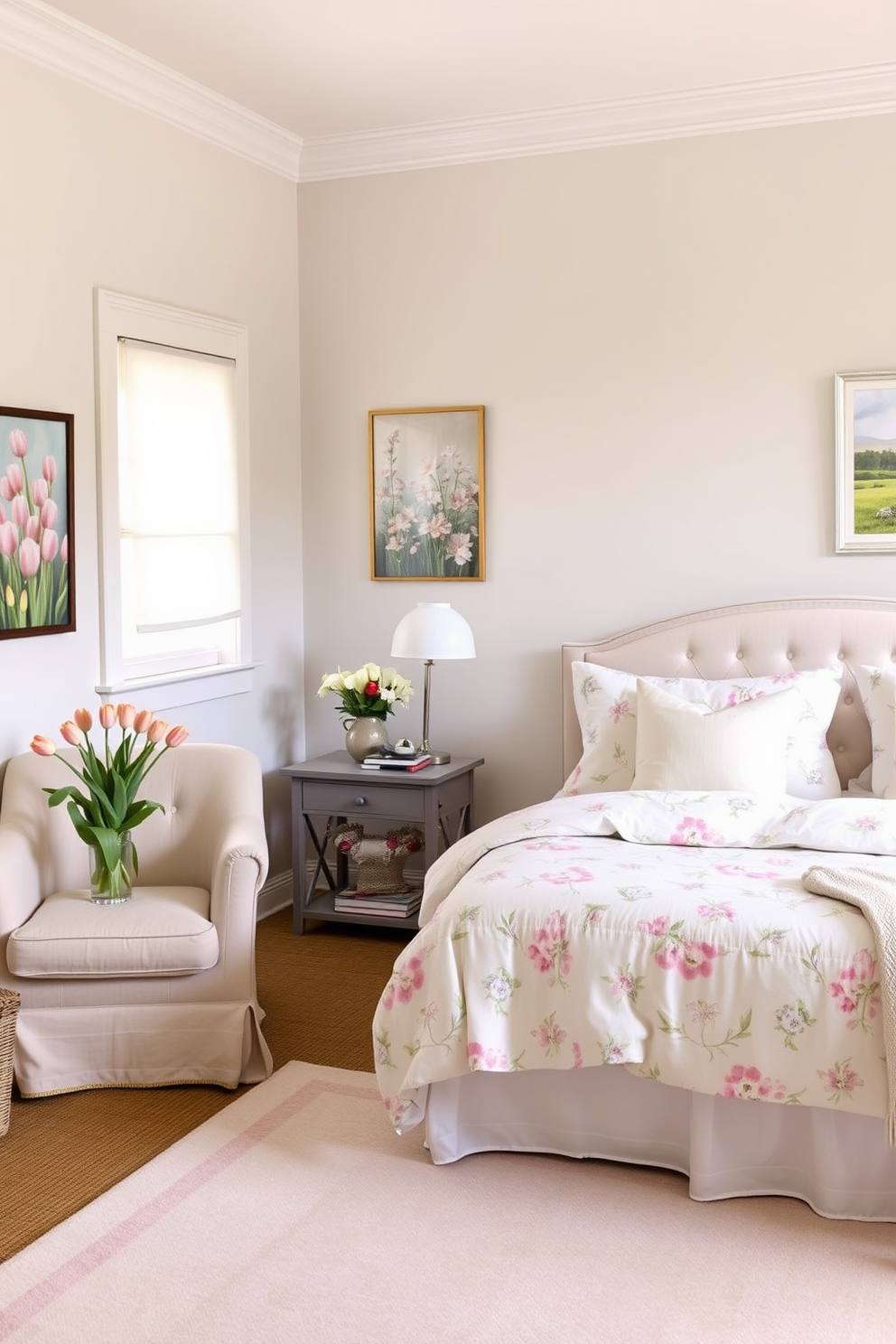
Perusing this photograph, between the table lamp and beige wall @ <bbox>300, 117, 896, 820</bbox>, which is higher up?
beige wall @ <bbox>300, 117, 896, 820</bbox>

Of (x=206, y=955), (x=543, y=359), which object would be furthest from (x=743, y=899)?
(x=543, y=359)

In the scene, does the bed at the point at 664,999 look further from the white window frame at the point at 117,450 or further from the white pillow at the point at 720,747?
the white window frame at the point at 117,450

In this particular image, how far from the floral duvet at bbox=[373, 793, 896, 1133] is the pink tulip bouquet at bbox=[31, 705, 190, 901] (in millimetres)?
905

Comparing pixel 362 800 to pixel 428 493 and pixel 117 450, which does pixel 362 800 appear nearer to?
pixel 428 493

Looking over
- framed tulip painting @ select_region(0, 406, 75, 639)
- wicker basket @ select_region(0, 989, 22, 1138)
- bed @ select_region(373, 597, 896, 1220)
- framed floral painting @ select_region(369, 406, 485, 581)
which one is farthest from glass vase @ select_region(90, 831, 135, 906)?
framed floral painting @ select_region(369, 406, 485, 581)

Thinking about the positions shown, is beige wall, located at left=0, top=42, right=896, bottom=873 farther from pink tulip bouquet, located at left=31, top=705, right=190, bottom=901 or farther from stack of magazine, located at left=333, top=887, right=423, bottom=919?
stack of magazine, located at left=333, top=887, right=423, bottom=919

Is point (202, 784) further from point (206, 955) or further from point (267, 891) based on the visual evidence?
point (267, 891)

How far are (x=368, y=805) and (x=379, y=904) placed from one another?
0.37 metres

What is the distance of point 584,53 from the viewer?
4.06 meters

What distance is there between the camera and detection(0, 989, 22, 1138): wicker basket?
10.0 feet

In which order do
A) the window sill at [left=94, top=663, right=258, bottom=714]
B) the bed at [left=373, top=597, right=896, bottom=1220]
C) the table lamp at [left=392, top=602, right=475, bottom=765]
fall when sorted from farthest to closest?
the table lamp at [left=392, top=602, right=475, bottom=765]
the window sill at [left=94, top=663, right=258, bottom=714]
the bed at [left=373, top=597, right=896, bottom=1220]

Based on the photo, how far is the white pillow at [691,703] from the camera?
3.93 metres

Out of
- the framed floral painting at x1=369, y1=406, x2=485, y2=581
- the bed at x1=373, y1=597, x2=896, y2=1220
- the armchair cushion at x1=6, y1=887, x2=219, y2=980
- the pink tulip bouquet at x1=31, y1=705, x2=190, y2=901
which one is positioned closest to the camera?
the bed at x1=373, y1=597, x2=896, y2=1220

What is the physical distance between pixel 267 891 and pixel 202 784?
125 centimetres
